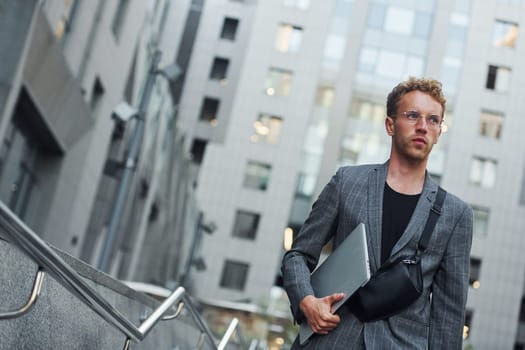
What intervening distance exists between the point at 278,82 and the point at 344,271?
48136 mm

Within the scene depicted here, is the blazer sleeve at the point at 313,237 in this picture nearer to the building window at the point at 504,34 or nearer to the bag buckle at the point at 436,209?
the bag buckle at the point at 436,209

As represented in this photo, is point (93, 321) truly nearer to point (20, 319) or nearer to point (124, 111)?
point (20, 319)

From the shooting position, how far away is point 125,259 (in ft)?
109

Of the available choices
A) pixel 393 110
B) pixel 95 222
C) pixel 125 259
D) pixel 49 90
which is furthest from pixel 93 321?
pixel 125 259

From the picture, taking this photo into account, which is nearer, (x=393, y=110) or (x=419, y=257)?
(x=419, y=257)

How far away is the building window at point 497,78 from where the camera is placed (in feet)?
171

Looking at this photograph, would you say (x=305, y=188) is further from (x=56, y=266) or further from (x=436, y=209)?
(x=56, y=266)

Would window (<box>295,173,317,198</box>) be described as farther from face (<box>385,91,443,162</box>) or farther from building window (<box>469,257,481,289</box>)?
face (<box>385,91,443,162</box>)

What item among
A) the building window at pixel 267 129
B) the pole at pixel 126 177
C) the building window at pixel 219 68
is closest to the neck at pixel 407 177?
the pole at pixel 126 177

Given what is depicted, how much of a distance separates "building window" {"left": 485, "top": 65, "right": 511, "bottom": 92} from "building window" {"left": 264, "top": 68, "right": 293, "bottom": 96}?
38.4 feet

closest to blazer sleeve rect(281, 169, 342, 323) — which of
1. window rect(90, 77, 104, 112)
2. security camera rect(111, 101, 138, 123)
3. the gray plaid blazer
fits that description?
the gray plaid blazer

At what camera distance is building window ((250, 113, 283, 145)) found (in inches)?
1992

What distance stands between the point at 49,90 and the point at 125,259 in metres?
14.4

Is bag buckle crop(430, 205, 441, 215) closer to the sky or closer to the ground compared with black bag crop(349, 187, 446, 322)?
closer to the sky
